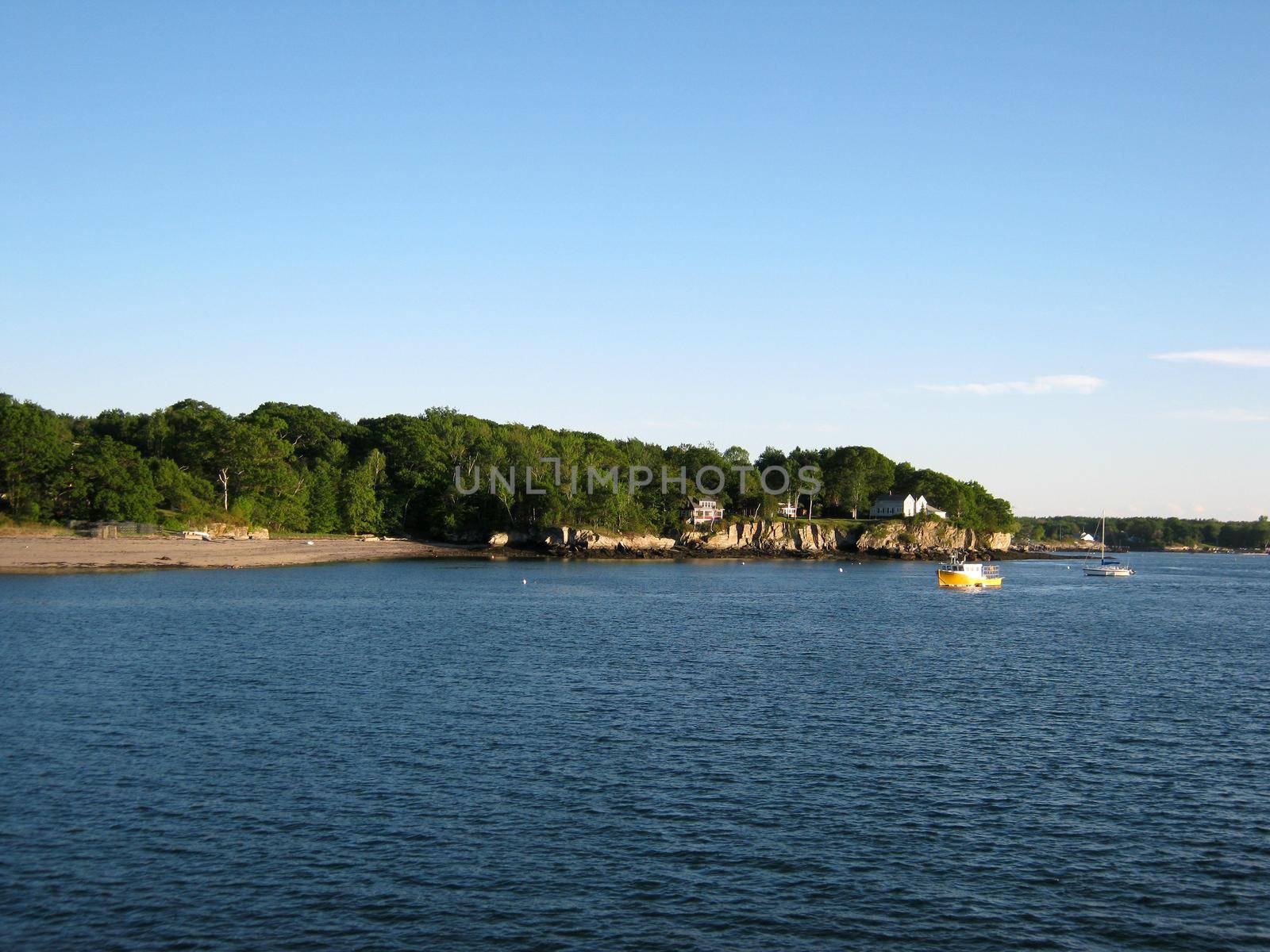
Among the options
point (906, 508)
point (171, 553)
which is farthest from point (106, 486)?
point (906, 508)

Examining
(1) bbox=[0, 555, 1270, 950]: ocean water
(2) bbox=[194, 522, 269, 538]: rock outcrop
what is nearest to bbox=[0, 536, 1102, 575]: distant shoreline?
(2) bbox=[194, 522, 269, 538]: rock outcrop

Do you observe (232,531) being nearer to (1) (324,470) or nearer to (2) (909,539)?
(1) (324,470)

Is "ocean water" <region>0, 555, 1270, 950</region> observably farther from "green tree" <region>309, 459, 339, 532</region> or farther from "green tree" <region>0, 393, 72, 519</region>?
"green tree" <region>309, 459, 339, 532</region>

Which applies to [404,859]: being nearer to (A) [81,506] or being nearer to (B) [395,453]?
(A) [81,506]

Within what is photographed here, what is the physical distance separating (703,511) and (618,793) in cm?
14702

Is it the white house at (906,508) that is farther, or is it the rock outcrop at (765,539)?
the white house at (906,508)

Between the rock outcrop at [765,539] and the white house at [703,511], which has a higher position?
the white house at [703,511]

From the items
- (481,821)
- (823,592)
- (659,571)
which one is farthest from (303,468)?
(481,821)

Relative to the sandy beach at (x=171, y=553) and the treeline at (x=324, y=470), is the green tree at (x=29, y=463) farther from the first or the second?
the sandy beach at (x=171, y=553)

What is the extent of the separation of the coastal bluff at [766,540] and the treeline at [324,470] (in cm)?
275

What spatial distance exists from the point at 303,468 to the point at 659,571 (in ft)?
207

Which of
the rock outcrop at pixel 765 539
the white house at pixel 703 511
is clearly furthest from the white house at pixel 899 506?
the white house at pixel 703 511

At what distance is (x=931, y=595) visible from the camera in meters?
95.4

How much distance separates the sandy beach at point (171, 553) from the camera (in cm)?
9069
